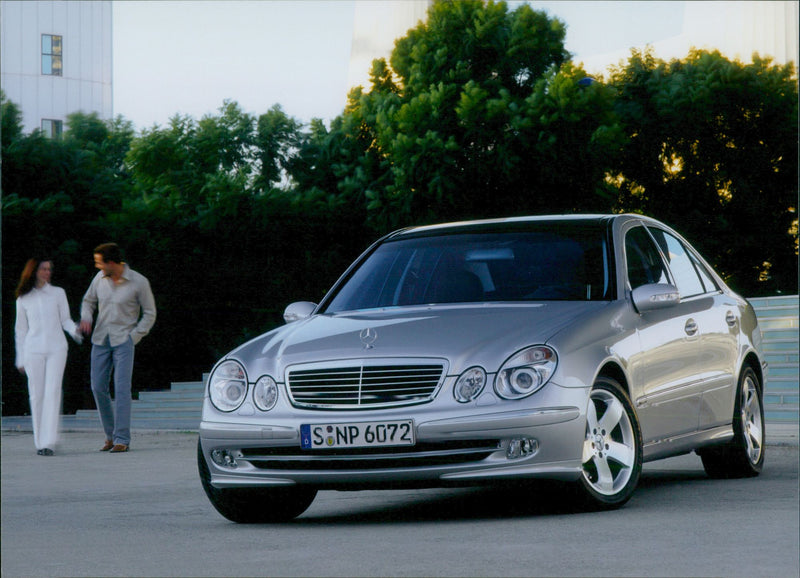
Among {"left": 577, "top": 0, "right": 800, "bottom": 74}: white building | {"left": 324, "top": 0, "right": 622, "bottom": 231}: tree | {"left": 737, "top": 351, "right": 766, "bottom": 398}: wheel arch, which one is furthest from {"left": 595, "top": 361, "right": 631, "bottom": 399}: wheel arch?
{"left": 577, "top": 0, "right": 800, "bottom": 74}: white building

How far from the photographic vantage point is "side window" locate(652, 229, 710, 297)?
28.1 ft

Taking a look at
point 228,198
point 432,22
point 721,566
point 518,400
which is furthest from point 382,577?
point 432,22

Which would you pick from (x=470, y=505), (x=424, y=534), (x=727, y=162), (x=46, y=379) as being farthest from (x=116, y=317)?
(x=727, y=162)

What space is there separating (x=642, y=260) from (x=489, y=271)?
3.29 ft

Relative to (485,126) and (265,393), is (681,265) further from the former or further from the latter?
(485,126)

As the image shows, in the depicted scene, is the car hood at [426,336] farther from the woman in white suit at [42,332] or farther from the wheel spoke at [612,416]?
the woman in white suit at [42,332]

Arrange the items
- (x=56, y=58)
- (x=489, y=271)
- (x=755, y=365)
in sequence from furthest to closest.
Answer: (x=56, y=58)
(x=755, y=365)
(x=489, y=271)

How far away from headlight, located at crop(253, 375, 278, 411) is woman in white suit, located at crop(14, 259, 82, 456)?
639 cm

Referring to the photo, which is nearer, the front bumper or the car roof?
the front bumper

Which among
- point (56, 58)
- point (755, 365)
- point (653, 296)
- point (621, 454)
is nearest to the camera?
point (621, 454)

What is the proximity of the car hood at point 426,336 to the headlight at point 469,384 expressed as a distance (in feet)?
0.12

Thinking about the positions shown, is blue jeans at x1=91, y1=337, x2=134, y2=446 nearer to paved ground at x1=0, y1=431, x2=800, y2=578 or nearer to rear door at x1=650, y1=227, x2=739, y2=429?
paved ground at x1=0, y1=431, x2=800, y2=578

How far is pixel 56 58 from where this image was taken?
123 feet

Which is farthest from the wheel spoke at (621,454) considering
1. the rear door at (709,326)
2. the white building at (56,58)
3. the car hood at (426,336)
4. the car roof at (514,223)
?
the white building at (56,58)
